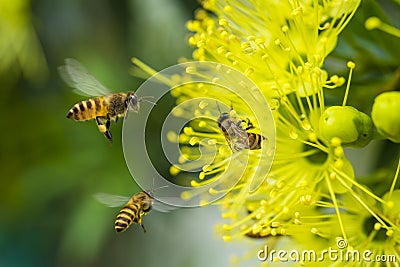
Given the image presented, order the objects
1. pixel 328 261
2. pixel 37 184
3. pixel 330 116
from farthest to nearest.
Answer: pixel 37 184 → pixel 328 261 → pixel 330 116

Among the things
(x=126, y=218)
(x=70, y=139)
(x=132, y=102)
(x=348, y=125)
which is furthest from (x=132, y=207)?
(x=70, y=139)

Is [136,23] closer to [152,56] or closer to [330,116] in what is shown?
[152,56]

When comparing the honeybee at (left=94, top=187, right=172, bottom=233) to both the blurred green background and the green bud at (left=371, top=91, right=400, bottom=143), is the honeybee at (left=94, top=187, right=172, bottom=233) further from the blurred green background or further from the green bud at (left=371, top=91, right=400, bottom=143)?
the blurred green background

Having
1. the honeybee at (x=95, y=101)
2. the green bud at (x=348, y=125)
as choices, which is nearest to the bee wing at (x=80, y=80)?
the honeybee at (x=95, y=101)

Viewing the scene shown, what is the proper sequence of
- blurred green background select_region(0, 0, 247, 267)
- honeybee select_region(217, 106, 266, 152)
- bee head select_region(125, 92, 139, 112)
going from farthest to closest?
1. blurred green background select_region(0, 0, 247, 267)
2. bee head select_region(125, 92, 139, 112)
3. honeybee select_region(217, 106, 266, 152)

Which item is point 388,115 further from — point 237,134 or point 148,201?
point 148,201

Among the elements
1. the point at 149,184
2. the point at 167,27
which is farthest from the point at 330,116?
the point at 167,27

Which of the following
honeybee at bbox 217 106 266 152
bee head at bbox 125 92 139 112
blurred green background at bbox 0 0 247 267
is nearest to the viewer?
honeybee at bbox 217 106 266 152

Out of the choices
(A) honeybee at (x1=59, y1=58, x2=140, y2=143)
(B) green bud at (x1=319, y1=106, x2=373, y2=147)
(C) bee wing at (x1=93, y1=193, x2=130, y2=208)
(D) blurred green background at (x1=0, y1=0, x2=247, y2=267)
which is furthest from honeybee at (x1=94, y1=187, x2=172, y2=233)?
(D) blurred green background at (x1=0, y1=0, x2=247, y2=267)
